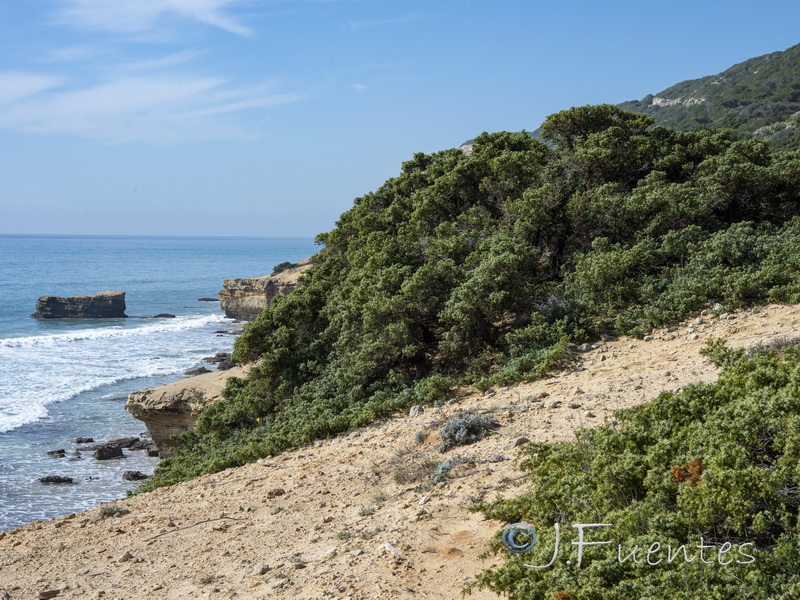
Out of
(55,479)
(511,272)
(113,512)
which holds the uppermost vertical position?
(511,272)

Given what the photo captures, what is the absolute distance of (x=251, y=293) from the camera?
50.8 m

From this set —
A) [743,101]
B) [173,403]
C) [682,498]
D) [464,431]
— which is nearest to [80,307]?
[173,403]

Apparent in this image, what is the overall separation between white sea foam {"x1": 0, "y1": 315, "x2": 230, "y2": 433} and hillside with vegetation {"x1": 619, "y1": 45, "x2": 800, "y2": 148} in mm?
30630

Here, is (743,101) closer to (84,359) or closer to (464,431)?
(84,359)

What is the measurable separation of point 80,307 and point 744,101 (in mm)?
54626

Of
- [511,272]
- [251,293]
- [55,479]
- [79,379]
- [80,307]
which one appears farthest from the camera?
[80,307]

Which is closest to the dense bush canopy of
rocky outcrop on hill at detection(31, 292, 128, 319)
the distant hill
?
the distant hill

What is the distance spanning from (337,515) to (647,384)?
4.41 m

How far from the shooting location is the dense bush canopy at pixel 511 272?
37.2ft

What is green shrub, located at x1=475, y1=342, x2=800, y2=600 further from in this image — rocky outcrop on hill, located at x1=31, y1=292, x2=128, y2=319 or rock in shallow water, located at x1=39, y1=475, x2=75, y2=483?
rocky outcrop on hill, located at x1=31, y1=292, x2=128, y2=319

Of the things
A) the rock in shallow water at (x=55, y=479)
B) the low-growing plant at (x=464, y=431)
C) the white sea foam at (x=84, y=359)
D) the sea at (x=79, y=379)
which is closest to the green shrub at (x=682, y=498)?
the low-growing plant at (x=464, y=431)

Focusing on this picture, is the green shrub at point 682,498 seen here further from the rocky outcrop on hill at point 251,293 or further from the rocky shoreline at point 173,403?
the rocky outcrop on hill at point 251,293

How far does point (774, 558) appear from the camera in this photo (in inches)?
160

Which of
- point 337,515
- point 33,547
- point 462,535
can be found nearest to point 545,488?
point 462,535
